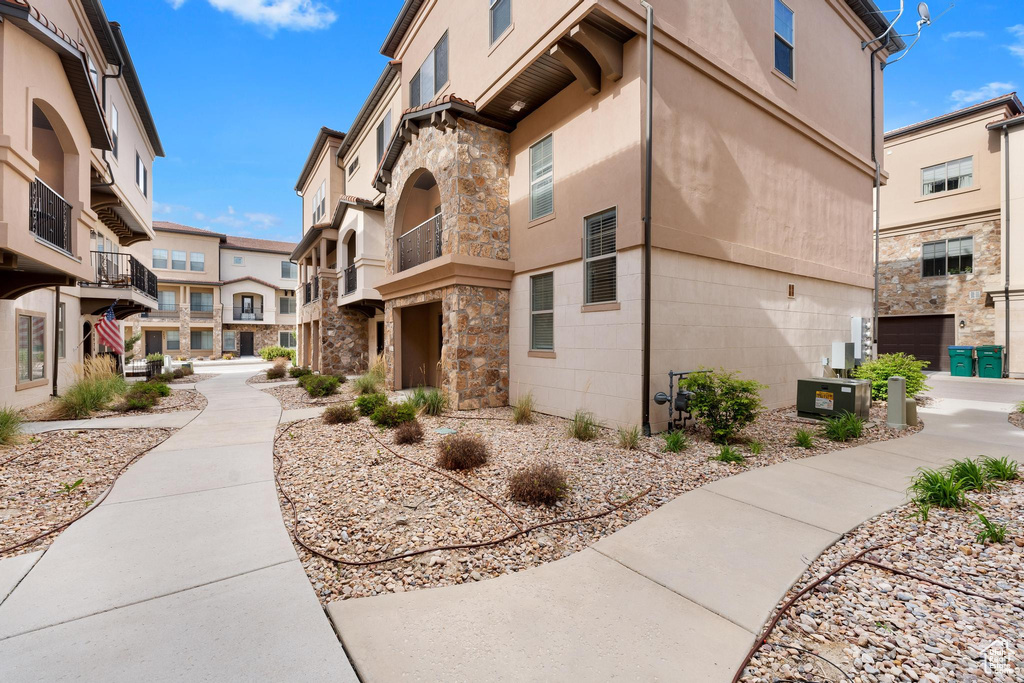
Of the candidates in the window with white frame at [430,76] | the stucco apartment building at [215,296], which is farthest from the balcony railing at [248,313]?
the window with white frame at [430,76]

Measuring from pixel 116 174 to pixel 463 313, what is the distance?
12859 millimetres

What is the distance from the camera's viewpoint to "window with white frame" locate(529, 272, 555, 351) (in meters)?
9.41

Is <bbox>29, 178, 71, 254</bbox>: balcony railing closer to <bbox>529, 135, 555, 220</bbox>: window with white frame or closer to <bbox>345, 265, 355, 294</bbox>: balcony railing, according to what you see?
<bbox>345, 265, 355, 294</bbox>: balcony railing

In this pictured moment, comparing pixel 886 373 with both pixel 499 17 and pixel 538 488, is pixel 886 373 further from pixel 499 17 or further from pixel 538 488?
pixel 499 17

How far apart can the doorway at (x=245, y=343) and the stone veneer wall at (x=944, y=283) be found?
43813mm

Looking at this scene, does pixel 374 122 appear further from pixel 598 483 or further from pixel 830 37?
pixel 598 483

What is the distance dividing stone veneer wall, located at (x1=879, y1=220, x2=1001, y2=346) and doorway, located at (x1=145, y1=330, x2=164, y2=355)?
1886 inches

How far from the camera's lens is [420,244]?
12.2 metres

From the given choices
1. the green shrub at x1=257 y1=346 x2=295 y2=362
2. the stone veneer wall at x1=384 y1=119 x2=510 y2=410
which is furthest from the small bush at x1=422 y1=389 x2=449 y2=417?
the green shrub at x1=257 y1=346 x2=295 y2=362

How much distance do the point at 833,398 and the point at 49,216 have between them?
15088mm

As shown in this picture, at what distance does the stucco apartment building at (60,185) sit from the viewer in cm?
675

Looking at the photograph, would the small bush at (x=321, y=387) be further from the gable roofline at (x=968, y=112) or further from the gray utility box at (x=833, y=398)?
the gable roofline at (x=968, y=112)

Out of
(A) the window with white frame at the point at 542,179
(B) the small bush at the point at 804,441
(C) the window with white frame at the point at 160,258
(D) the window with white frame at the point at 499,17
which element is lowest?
(B) the small bush at the point at 804,441

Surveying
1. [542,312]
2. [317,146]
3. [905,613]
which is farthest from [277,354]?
[905,613]
